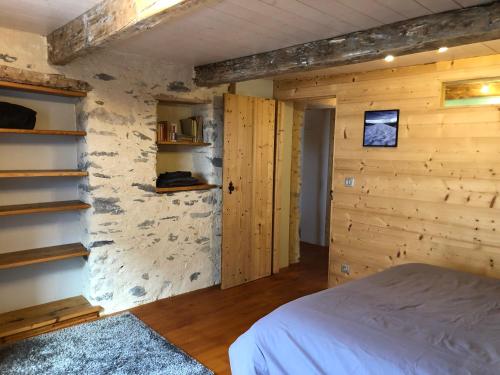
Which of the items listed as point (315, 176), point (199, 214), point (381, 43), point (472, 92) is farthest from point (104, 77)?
point (315, 176)

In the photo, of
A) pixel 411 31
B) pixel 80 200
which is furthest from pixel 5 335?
pixel 411 31

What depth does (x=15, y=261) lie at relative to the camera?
116 inches

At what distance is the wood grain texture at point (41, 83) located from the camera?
2.83 metres

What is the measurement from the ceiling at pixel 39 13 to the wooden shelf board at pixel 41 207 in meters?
1.36

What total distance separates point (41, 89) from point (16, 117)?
0.29m

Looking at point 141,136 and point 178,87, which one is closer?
point 141,136

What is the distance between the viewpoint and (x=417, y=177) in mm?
3535

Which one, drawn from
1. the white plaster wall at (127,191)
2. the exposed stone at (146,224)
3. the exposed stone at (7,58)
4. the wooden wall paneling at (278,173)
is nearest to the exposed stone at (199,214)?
the white plaster wall at (127,191)

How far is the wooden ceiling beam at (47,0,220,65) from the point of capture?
1778 millimetres

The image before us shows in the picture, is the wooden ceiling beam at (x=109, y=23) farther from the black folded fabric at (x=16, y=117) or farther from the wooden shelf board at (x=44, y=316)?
the wooden shelf board at (x=44, y=316)

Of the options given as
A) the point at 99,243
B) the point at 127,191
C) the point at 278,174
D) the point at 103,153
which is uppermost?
the point at 103,153

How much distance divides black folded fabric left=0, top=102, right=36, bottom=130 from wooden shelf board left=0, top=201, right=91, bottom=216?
2.09 ft

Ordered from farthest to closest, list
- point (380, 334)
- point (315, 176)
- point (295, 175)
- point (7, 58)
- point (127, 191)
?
point (315, 176) < point (295, 175) < point (127, 191) < point (7, 58) < point (380, 334)

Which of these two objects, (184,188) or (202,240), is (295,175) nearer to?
(202,240)
